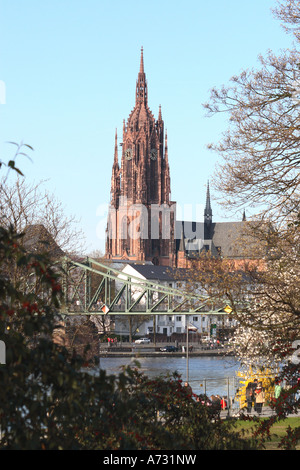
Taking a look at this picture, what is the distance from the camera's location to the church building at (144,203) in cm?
13112

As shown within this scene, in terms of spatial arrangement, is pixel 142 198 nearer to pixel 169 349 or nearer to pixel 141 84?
pixel 141 84

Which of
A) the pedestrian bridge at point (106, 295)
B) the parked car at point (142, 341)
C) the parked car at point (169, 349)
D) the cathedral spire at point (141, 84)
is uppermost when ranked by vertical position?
the cathedral spire at point (141, 84)

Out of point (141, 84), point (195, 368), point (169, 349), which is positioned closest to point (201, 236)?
point (141, 84)

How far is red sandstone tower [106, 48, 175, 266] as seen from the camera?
5153 inches

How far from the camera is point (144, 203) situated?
438 feet

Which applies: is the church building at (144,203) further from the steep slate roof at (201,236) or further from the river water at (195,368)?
the river water at (195,368)

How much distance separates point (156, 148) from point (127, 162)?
601 cm

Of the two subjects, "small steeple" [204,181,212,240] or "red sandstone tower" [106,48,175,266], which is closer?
"red sandstone tower" [106,48,175,266]

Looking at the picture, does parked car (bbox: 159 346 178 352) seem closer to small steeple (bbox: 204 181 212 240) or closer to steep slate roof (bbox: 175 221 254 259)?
steep slate roof (bbox: 175 221 254 259)

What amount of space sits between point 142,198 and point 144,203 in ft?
3.18

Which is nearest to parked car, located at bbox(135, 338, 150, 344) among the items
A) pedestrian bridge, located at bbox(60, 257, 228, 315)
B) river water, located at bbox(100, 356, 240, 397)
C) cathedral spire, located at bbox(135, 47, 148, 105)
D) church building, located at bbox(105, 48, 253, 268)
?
pedestrian bridge, located at bbox(60, 257, 228, 315)

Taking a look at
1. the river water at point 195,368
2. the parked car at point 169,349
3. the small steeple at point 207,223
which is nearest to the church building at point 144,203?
the small steeple at point 207,223

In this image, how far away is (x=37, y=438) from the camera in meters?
5.35
